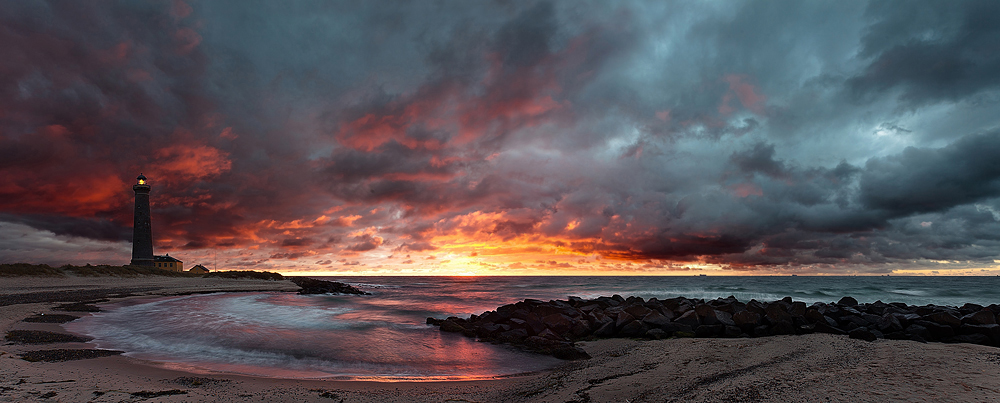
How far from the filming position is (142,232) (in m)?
56.0

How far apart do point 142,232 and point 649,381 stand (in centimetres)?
7142

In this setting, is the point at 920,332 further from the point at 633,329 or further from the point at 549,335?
the point at 549,335

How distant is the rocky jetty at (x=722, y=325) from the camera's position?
1038 cm

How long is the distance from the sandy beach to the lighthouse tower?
6103cm

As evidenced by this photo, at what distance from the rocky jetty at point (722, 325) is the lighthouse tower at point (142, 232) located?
201 feet

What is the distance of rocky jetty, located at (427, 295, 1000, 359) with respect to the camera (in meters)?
10.4

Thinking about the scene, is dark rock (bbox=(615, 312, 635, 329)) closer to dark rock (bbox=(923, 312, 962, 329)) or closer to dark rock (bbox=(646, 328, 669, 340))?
dark rock (bbox=(646, 328, 669, 340))

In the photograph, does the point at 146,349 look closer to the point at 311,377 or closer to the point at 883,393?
the point at 311,377

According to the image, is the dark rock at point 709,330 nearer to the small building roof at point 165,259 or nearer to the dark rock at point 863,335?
the dark rock at point 863,335

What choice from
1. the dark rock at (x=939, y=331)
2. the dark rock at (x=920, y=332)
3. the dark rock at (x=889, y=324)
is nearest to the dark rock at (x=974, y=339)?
the dark rock at (x=939, y=331)

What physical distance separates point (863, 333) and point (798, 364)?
448 centimetres

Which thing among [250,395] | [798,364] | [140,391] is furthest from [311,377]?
[798,364]

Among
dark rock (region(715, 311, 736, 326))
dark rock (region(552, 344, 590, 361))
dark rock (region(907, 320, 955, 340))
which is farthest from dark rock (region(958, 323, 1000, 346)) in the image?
dark rock (region(552, 344, 590, 361))

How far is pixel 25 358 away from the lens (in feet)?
22.9
